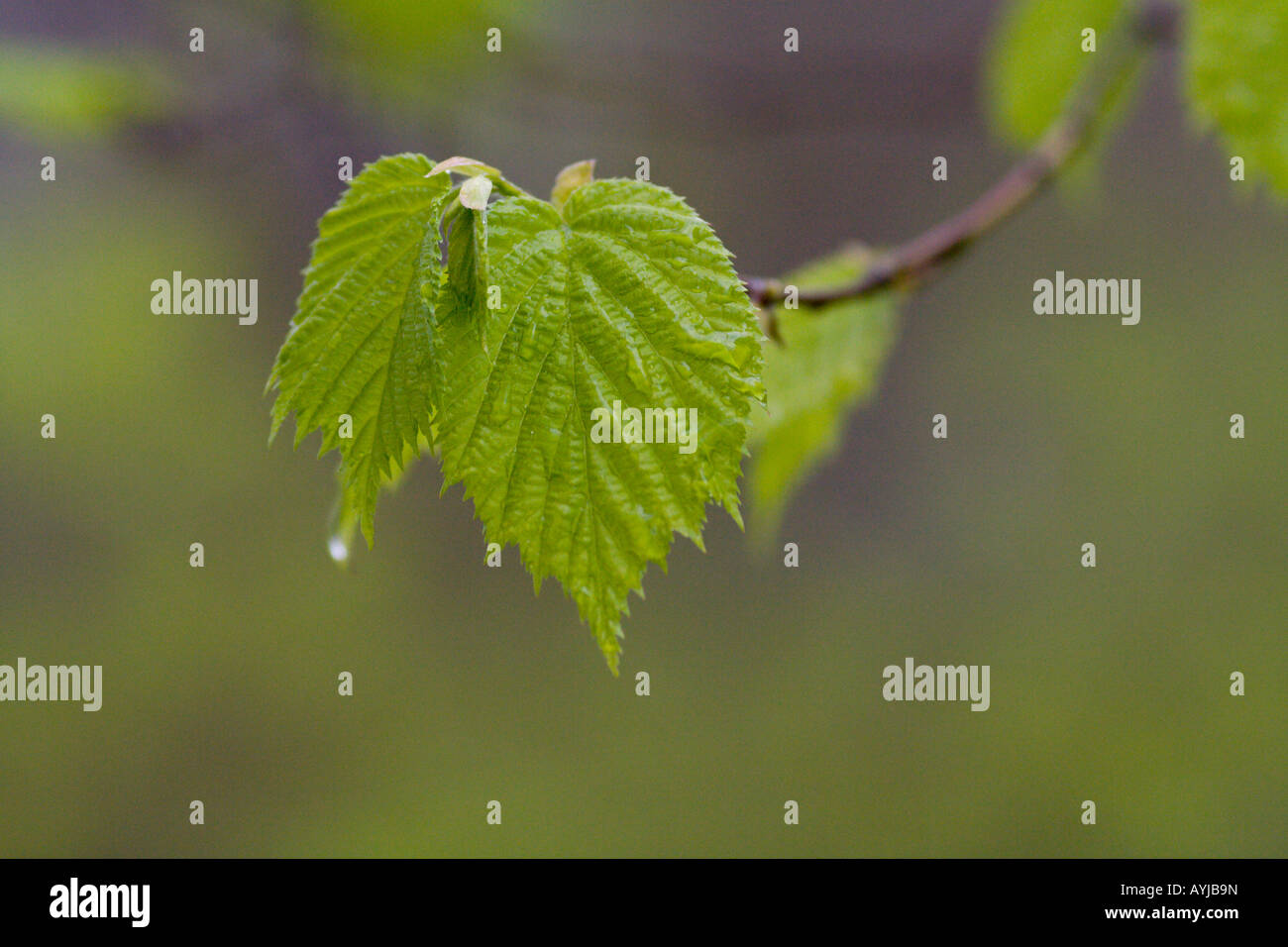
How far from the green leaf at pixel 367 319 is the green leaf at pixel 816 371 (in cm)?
58

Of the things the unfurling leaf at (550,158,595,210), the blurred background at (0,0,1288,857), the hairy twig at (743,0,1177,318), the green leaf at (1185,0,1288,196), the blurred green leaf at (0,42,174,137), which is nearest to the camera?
the unfurling leaf at (550,158,595,210)

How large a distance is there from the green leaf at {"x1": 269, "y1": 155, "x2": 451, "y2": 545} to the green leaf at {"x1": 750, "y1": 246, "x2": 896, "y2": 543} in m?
0.58

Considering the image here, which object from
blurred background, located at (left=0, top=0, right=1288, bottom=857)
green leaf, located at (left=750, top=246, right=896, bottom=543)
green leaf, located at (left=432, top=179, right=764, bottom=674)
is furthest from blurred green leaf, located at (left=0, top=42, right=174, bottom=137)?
blurred background, located at (left=0, top=0, right=1288, bottom=857)

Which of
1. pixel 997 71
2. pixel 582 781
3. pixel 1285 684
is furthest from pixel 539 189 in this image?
pixel 1285 684

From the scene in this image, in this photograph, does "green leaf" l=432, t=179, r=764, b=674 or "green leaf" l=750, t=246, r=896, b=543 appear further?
"green leaf" l=750, t=246, r=896, b=543

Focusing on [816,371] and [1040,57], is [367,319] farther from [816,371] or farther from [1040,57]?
[1040,57]

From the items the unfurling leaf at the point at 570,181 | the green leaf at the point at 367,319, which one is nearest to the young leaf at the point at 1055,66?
the unfurling leaf at the point at 570,181

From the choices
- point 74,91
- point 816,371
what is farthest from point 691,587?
point 816,371

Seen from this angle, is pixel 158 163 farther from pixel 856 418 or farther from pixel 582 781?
pixel 856 418

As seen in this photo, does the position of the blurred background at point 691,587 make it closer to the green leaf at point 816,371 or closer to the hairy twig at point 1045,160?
the hairy twig at point 1045,160

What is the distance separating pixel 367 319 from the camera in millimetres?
757

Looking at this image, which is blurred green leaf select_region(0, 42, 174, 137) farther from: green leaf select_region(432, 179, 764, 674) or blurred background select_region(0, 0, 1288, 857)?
blurred background select_region(0, 0, 1288, 857)

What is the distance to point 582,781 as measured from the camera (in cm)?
389

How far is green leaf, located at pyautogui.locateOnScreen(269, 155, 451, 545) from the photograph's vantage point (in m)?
0.73
